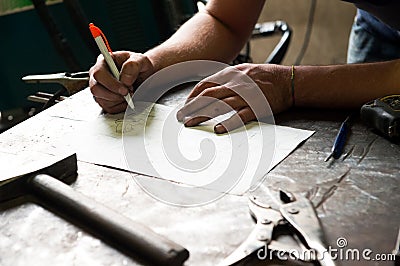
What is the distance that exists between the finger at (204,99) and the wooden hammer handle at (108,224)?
0.94ft

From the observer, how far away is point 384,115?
846mm

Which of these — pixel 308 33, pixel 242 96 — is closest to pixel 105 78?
pixel 242 96

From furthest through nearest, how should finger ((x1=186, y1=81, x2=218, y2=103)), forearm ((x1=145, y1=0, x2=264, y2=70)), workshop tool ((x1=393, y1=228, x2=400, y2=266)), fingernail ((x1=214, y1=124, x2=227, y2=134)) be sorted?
forearm ((x1=145, y1=0, x2=264, y2=70))
finger ((x1=186, y1=81, x2=218, y2=103))
fingernail ((x1=214, y1=124, x2=227, y2=134))
workshop tool ((x1=393, y1=228, x2=400, y2=266))

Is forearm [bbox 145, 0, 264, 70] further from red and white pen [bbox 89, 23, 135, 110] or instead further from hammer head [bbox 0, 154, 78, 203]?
hammer head [bbox 0, 154, 78, 203]

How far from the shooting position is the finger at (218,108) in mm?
958

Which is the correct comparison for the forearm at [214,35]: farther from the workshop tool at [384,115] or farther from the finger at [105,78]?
the workshop tool at [384,115]

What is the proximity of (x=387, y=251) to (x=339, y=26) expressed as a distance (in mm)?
2205

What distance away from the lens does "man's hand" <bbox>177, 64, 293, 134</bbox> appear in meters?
0.96

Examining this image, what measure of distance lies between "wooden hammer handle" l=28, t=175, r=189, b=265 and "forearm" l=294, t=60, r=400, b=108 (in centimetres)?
46

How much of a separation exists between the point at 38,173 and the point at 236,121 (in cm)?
34

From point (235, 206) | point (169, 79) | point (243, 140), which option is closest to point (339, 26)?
point (169, 79)

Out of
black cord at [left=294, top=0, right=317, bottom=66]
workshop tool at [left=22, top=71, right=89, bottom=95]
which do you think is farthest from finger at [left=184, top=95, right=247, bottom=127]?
black cord at [left=294, top=0, right=317, bottom=66]
